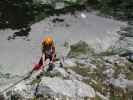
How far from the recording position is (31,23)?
115 feet

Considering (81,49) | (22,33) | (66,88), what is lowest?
(22,33)

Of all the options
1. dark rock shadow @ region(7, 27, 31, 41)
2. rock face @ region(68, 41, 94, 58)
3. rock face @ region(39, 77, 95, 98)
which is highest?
rock face @ region(39, 77, 95, 98)

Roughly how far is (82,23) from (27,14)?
5.61 m

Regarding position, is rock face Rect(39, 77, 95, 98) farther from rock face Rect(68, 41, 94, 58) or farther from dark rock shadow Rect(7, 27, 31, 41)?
dark rock shadow Rect(7, 27, 31, 41)

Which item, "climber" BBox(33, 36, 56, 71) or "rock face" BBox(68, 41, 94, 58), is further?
Result: "rock face" BBox(68, 41, 94, 58)

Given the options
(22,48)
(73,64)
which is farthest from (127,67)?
(22,48)

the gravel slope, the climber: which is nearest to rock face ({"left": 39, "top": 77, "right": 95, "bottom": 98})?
the climber

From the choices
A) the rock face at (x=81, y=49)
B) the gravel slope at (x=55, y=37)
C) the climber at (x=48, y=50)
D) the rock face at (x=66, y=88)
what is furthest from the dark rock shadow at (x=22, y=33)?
the rock face at (x=66, y=88)

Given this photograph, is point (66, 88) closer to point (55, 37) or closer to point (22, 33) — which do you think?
point (55, 37)

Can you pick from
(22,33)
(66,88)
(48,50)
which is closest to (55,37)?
(22,33)

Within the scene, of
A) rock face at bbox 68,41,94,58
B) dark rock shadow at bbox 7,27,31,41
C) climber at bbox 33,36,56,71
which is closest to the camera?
climber at bbox 33,36,56,71

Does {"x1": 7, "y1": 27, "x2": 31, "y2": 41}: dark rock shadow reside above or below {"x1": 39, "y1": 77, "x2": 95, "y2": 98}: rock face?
below

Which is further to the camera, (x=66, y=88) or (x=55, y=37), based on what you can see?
(x=55, y=37)

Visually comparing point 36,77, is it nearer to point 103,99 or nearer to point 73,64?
point 73,64
